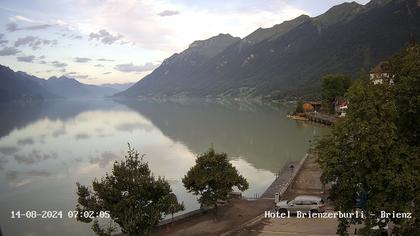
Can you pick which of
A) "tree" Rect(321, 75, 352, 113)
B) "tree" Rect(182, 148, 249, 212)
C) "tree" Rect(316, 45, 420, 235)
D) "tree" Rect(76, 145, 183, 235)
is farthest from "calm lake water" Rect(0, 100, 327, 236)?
"tree" Rect(316, 45, 420, 235)

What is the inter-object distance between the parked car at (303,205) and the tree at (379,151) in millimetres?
7167

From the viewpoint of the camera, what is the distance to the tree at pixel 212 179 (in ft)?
92.6

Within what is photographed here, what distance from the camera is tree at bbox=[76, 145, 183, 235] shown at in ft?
70.3

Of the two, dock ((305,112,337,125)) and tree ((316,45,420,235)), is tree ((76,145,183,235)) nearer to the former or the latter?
tree ((316,45,420,235))

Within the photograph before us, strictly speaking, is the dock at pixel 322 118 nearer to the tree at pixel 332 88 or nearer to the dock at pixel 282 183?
the tree at pixel 332 88

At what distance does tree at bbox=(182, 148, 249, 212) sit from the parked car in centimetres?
293

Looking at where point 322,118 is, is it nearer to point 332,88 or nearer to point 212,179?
point 332,88

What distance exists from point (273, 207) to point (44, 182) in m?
29.6

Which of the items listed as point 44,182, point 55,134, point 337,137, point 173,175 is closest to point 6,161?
point 44,182

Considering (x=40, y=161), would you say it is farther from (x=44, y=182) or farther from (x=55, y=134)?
(x=55, y=134)

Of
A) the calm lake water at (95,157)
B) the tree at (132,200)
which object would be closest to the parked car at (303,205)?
the tree at (132,200)

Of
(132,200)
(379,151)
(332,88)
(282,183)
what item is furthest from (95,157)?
(332,88)

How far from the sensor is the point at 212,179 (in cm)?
2809

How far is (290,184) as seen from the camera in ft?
128
